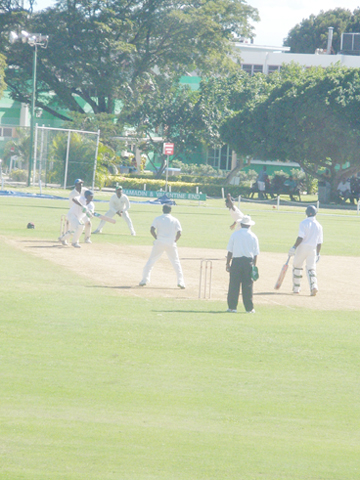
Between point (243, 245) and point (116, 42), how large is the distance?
45535 millimetres

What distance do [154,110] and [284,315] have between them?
53126mm

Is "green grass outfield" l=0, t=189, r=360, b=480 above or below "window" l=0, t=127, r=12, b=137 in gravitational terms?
below

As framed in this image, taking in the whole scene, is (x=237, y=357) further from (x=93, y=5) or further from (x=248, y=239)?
(x=93, y=5)

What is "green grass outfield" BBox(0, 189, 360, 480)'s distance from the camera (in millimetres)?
6371

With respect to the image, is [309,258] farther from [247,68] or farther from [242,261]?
[247,68]

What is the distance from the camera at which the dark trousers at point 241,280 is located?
1285 cm

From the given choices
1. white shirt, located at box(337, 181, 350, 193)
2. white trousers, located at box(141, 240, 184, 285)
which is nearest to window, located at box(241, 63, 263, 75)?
white shirt, located at box(337, 181, 350, 193)

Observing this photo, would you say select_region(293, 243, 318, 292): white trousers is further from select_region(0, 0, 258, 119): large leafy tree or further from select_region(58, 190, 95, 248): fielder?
select_region(0, 0, 258, 119): large leafy tree

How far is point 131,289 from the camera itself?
600 inches

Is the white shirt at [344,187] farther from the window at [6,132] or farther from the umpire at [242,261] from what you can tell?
the umpire at [242,261]

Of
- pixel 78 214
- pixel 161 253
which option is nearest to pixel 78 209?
pixel 78 214

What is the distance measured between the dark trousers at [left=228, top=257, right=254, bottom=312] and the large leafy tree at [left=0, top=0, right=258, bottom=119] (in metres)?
44.8

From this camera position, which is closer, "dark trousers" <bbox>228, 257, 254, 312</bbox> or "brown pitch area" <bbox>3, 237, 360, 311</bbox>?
"dark trousers" <bbox>228, 257, 254, 312</bbox>

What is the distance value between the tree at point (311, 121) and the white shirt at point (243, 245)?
132 feet
